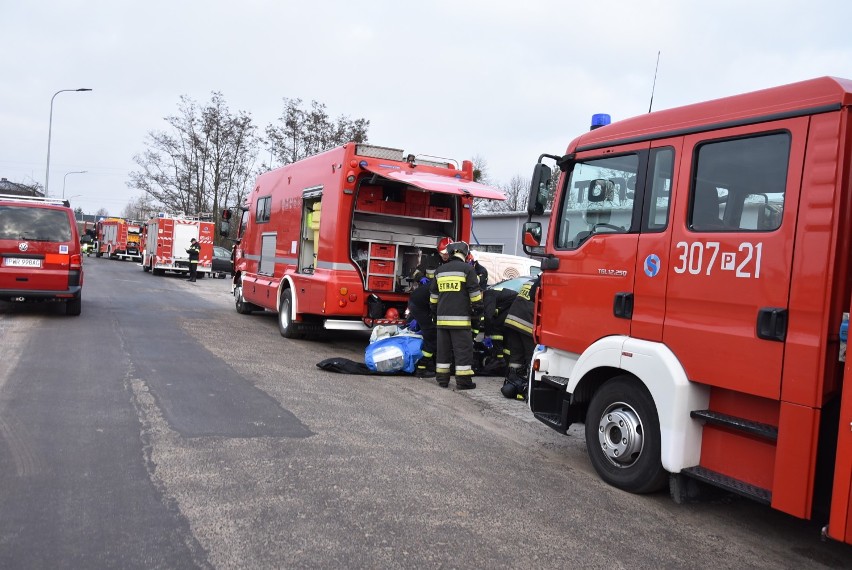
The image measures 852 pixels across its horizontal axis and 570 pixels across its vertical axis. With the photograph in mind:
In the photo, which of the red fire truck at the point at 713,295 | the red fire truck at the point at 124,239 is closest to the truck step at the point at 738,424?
the red fire truck at the point at 713,295

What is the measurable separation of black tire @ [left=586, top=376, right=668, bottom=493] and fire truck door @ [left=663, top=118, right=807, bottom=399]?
1.50 ft

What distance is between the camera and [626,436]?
14.9 ft

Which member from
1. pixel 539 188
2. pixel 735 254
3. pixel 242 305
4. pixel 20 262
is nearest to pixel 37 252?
pixel 20 262

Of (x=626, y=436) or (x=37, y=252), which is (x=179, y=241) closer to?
(x=37, y=252)

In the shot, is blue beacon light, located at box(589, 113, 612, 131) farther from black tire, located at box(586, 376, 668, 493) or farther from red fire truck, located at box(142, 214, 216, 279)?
red fire truck, located at box(142, 214, 216, 279)

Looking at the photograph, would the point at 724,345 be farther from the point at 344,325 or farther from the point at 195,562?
the point at 344,325

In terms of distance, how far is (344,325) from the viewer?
1023 centimetres

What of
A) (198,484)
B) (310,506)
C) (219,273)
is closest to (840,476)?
(310,506)

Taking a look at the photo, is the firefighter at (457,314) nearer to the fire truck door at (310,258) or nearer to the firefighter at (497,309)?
the firefighter at (497,309)

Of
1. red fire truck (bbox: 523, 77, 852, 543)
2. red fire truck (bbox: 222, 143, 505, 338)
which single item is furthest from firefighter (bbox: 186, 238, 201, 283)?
red fire truck (bbox: 523, 77, 852, 543)

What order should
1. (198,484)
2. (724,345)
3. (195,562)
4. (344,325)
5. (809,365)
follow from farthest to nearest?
(344,325), (198,484), (724,345), (809,365), (195,562)

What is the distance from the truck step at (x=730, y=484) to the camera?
3.71 meters

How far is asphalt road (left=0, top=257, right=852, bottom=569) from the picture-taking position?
3.43 m

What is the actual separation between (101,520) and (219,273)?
31.1m
